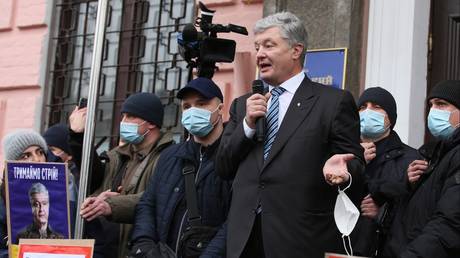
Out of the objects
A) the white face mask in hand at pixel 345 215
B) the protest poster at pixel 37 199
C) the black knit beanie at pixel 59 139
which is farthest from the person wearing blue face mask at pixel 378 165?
the black knit beanie at pixel 59 139

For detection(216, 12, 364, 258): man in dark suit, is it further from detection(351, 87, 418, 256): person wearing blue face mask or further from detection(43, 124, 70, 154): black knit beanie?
detection(43, 124, 70, 154): black knit beanie

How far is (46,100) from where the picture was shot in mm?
10000

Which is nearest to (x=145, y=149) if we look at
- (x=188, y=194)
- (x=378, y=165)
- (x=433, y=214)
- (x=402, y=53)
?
(x=188, y=194)

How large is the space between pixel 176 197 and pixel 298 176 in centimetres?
103

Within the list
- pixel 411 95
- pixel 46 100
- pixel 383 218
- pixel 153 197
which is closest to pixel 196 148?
pixel 153 197

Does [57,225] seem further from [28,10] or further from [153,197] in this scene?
[28,10]

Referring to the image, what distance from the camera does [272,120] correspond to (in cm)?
489

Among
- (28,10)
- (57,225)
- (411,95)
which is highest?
(28,10)

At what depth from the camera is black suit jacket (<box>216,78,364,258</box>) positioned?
4.65 metres

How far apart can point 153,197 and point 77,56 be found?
4665mm

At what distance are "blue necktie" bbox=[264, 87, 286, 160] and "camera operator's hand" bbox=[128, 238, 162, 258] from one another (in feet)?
2.95

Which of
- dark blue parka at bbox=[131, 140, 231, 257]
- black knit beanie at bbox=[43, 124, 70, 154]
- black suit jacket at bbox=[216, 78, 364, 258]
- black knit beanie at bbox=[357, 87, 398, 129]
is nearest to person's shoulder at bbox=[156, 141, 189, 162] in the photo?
dark blue parka at bbox=[131, 140, 231, 257]

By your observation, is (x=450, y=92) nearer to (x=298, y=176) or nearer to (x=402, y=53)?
(x=298, y=176)

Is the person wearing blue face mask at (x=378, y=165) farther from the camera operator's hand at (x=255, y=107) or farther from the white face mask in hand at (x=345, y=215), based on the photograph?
the camera operator's hand at (x=255, y=107)
